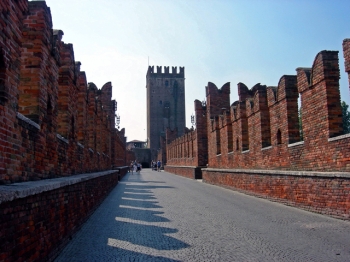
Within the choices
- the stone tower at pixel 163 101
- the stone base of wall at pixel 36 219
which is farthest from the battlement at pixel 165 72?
the stone base of wall at pixel 36 219

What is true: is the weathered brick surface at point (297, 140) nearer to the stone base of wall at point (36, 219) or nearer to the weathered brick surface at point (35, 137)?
the weathered brick surface at point (35, 137)

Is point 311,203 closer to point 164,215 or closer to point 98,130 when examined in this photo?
point 164,215

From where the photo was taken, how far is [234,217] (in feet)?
29.6

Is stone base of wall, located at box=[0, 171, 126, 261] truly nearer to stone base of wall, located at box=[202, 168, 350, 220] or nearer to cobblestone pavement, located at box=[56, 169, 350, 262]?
cobblestone pavement, located at box=[56, 169, 350, 262]

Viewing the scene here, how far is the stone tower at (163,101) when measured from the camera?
88875mm

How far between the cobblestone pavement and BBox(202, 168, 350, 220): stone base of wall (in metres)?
0.30

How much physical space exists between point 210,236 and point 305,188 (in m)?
4.31

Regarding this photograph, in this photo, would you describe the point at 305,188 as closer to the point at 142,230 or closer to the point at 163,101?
the point at 142,230

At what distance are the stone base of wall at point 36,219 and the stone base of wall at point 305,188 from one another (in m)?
5.55

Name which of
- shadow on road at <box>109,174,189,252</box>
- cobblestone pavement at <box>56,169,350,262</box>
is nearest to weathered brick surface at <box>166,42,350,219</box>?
cobblestone pavement at <box>56,169,350,262</box>

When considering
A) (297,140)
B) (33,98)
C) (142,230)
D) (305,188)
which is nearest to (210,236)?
(142,230)

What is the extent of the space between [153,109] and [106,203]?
253ft

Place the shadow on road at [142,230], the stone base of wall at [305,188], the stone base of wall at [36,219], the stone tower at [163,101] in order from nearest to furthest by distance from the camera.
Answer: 1. the stone base of wall at [36,219]
2. the shadow on road at [142,230]
3. the stone base of wall at [305,188]
4. the stone tower at [163,101]

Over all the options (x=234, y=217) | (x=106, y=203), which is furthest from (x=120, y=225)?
(x=106, y=203)
